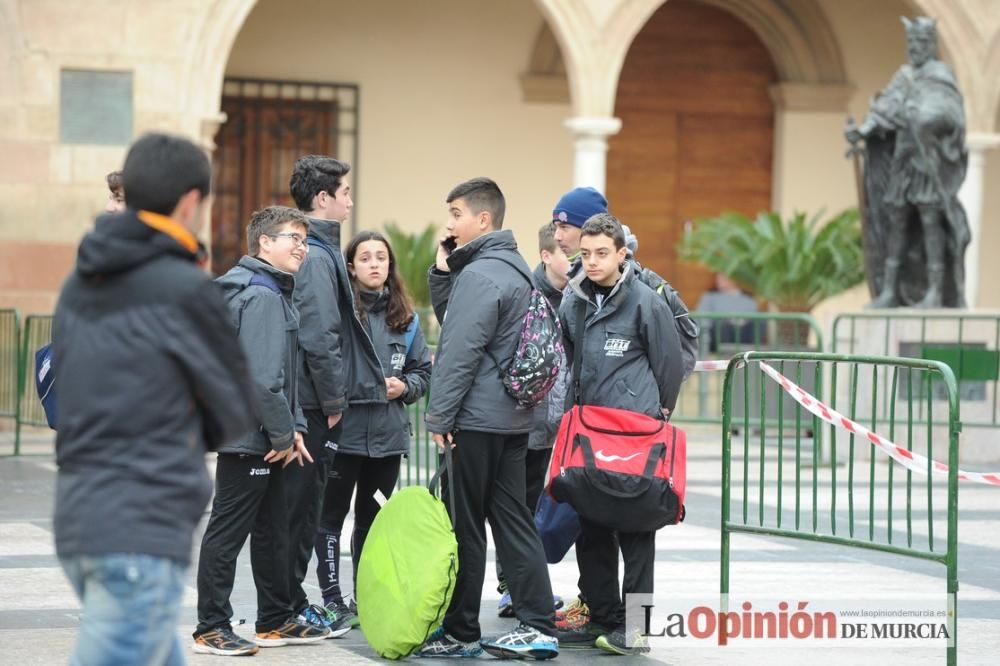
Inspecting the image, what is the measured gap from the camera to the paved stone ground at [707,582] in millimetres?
→ 6047

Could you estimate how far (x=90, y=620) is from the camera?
3.39 meters

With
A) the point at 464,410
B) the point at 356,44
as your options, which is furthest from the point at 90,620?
the point at 356,44

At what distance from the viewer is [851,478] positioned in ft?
20.6

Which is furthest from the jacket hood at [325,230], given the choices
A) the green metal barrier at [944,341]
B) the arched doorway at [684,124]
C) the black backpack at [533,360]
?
the arched doorway at [684,124]

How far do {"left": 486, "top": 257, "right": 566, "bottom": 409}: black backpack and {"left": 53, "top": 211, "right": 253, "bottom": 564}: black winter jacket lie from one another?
249 cm

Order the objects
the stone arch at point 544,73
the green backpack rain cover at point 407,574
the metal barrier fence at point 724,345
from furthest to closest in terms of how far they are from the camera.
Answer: the stone arch at point 544,73 < the metal barrier fence at point 724,345 < the green backpack rain cover at point 407,574

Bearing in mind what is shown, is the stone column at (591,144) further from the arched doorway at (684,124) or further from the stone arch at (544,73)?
the arched doorway at (684,124)

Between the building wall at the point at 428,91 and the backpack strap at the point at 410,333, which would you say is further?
the building wall at the point at 428,91

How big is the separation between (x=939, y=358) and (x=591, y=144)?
580 cm

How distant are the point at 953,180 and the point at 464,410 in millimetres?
8261

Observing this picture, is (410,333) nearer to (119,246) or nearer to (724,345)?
(119,246)

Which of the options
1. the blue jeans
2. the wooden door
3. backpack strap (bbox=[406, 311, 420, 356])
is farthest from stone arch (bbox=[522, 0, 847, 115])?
the blue jeans

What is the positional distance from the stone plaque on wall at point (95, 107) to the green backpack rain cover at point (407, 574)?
10.4 m

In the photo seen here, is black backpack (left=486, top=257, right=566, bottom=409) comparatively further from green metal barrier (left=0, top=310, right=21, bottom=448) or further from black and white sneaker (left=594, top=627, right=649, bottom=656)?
green metal barrier (left=0, top=310, right=21, bottom=448)
